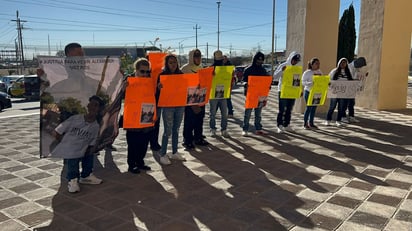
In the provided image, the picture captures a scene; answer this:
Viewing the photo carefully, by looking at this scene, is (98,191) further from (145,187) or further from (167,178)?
(167,178)

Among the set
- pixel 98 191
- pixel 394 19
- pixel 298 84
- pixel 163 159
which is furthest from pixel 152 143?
pixel 394 19

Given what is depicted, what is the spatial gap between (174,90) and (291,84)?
132 inches

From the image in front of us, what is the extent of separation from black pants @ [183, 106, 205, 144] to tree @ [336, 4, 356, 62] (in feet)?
41.7

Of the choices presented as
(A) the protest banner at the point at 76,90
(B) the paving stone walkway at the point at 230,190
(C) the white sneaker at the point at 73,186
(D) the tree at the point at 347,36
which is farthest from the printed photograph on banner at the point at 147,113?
(D) the tree at the point at 347,36

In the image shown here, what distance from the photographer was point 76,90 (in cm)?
412

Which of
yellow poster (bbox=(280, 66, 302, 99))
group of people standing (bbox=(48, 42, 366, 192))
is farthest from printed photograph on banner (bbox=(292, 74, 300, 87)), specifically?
group of people standing (bbox=(48, 42, 366, 192))

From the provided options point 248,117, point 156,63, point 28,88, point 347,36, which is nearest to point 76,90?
point 156,63

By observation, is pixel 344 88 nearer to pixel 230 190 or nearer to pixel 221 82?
pixel 221 82

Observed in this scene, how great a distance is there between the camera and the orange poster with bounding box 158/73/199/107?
17.0 ft

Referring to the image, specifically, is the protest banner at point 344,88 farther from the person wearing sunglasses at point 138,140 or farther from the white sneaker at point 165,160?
the person wearing sunglasses at point 138,140

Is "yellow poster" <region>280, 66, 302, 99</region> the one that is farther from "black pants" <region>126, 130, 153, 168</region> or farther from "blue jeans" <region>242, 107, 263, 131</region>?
"black pants" <region>126, 130, 153, 168</region>

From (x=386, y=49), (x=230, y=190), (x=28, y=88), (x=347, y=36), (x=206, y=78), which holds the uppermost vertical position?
(x=347, y=36)

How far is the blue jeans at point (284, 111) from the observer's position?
776cm

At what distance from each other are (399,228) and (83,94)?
3.70 m
